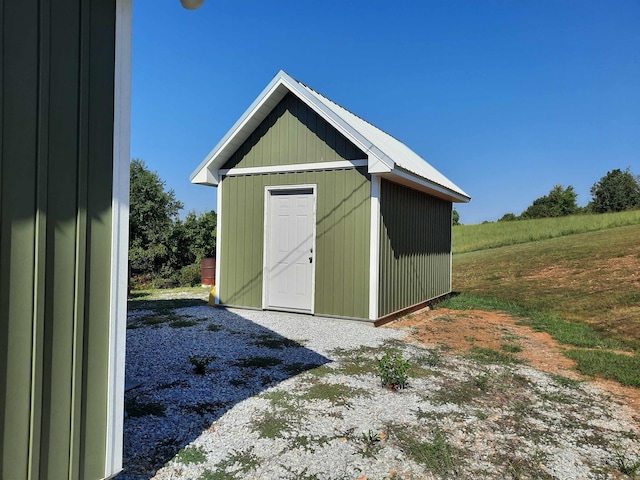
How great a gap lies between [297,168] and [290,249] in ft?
5.09

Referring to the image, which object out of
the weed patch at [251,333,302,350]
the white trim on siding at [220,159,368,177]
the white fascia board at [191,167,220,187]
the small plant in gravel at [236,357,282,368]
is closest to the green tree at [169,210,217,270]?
the white fascia board at [191,167,220,187]

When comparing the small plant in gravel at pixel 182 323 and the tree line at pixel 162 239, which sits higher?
the tree line at pixel 162 239

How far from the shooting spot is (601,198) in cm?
4212

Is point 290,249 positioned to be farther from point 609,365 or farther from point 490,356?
point 609,365

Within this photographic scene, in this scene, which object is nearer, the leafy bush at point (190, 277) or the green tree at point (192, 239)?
the leafy bush at point (190, 277)

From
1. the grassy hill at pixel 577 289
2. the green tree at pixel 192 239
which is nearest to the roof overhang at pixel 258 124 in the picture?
the grassy hill at pixel 577 289

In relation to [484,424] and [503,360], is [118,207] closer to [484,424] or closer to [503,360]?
[484,424]

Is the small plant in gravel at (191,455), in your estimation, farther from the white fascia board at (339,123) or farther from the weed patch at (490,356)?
the white fascia board at (339,123)

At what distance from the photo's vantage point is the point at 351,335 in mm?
5953

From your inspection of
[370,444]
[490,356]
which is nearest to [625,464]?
[370,444]

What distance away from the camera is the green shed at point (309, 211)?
6.72 m

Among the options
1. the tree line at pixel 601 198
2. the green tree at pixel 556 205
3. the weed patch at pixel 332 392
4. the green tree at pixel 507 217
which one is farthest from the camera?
the green tree at pixel 507 217

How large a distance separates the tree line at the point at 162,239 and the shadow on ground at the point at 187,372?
25.8 ft

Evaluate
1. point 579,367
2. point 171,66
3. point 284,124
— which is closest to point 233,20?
point 171,66
